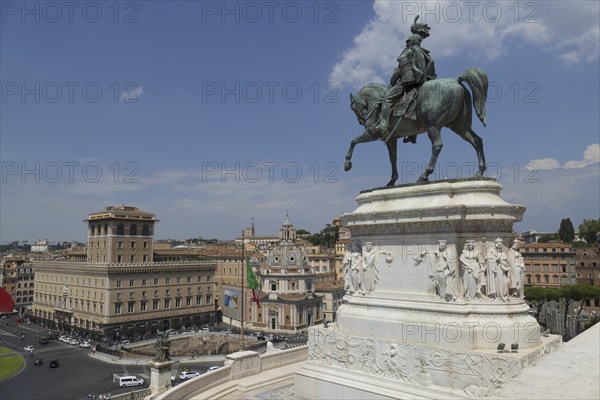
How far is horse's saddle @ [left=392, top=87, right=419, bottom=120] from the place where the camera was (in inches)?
551

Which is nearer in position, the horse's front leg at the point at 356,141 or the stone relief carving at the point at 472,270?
the stone relief carving at the point at 472,270

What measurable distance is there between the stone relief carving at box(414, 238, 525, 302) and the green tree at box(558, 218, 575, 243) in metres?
97.0

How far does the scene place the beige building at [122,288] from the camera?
60469 millimetres

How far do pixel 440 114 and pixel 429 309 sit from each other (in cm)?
551

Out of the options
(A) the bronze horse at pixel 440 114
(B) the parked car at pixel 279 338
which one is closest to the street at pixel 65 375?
(B) the parked car at pixel 279 338

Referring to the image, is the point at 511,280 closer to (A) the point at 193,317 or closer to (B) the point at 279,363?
(B) the point at 279,363

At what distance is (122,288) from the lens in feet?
200

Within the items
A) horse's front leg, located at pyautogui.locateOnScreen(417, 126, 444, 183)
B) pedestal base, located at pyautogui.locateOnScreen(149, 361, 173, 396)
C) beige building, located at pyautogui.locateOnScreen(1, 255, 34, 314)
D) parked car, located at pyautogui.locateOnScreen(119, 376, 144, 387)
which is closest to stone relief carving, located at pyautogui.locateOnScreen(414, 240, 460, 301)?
horse's front leg, located at pyautogui.locateOnScreen(417, 126, 444, 183)

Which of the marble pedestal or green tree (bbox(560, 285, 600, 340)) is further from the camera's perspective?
green tree (bbox(560, 285, 600, 340))

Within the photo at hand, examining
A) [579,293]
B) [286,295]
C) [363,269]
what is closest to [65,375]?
[286,295]

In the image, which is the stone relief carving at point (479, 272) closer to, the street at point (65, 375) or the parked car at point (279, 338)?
the street at point (65, 375)

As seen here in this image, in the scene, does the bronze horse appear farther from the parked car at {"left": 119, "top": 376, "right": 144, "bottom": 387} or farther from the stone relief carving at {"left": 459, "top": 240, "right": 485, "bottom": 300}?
the parked car at {"left": 119, "top": 376, "right": 144, "bottom": 387}

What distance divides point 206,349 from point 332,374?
4544cm

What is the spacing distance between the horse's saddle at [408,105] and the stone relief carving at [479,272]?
14.1 feet
